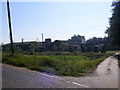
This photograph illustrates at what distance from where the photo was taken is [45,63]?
2194cm

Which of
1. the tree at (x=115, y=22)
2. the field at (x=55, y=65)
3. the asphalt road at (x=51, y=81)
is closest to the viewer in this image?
the asphalt road at (x=51, y=81)

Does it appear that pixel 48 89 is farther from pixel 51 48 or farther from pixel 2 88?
pixel 51 48

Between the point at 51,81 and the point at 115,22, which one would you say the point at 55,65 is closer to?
the point at 51,81

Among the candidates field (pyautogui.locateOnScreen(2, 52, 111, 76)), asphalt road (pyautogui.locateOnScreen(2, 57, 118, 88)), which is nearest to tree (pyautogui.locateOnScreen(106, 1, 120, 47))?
field (pyautogui.locateOnScreen(2, 52, 111, 76))

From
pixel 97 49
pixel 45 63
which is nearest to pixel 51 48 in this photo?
pixel 97 49

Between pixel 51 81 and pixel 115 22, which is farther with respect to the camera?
pixel 115 22

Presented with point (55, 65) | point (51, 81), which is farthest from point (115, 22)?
point (51, 81)

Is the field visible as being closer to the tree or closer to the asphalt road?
the asphalt road

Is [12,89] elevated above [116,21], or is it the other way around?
[116,21]

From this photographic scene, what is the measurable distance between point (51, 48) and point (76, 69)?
3815 inches

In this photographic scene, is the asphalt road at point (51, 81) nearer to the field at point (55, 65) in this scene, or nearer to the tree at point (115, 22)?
the field at point (55, 65)

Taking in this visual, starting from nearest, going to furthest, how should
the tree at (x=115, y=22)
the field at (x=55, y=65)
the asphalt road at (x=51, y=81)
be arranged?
the asphalt road at (x=51, y=81) < the field at (x=55, y=65) < the tree at (x=115, y=22)

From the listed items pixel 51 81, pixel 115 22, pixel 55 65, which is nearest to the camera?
pixel 51 81

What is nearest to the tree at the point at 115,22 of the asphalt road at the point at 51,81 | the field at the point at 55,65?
the field at the point at 55,65
